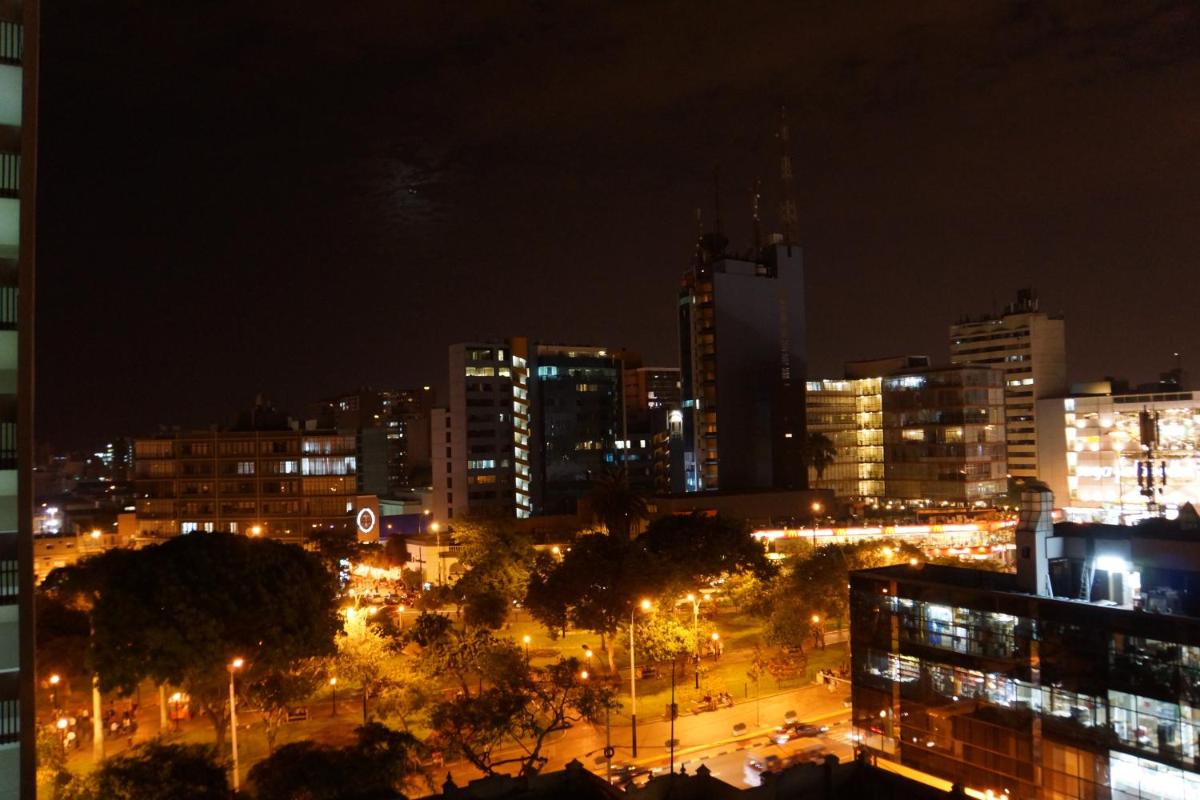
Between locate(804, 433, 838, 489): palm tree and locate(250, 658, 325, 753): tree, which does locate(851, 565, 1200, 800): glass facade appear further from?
locate(804, 433, 838, 489): palm tree

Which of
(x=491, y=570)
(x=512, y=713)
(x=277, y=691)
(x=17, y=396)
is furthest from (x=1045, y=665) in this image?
(x=491, y=570)

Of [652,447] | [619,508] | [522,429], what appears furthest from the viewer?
[652,447]

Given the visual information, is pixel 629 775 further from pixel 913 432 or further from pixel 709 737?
pixel 913 432

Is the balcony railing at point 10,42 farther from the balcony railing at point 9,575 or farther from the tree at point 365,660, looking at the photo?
the tree at point 365,660

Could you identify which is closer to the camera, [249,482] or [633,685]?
[633,685]

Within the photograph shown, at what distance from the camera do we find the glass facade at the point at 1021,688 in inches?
1139

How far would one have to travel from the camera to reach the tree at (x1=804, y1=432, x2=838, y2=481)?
116250mm

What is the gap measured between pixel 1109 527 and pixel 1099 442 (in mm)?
100317

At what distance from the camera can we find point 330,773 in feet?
80.5

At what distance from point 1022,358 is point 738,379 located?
2143 inches

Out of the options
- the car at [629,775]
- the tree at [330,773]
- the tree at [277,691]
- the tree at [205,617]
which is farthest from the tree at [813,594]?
the tree at [330,773]

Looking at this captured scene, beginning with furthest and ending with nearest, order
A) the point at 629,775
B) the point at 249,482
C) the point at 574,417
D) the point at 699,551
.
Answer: the point at 574,417
the point at 249,482
the point at 699,551
the point at 629,775

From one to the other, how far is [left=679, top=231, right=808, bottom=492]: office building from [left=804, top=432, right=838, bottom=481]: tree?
1152mm

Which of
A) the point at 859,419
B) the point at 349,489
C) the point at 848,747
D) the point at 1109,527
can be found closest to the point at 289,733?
the point at 848,747
